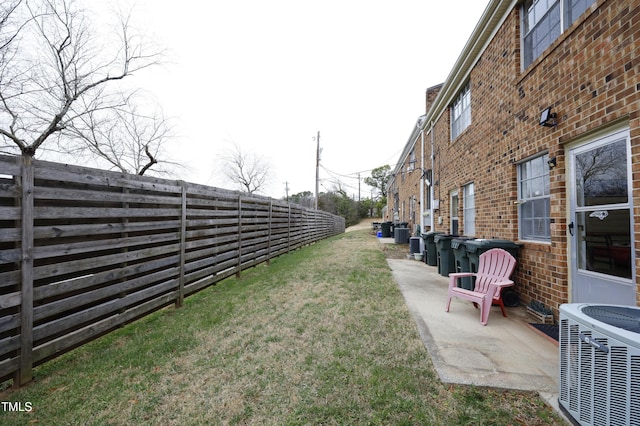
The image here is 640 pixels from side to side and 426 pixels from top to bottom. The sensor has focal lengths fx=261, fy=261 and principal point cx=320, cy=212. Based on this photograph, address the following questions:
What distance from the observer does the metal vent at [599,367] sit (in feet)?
4.29

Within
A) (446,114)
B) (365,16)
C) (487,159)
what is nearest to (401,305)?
(487,159)

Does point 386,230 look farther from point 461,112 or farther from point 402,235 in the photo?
point 461,112

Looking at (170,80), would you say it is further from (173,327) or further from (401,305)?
(401,305)

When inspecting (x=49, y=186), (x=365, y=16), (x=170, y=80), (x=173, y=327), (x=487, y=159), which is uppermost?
(x=365, y=16)

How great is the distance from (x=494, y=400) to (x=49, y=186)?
4129 mm

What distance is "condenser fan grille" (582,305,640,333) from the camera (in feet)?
4.84

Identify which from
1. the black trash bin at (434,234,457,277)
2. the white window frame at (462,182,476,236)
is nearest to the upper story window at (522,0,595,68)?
the white window frame at (462,182,476,236)

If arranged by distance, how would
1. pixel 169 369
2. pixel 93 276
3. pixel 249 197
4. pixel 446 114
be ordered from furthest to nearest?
pixel 446 114 → pixel 249 197 → pixel 93 276 → pixel 169 369

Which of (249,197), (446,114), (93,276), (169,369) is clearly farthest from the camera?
(446,114)

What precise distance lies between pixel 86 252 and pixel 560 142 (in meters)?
5.55

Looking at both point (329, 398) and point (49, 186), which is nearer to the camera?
point (329, 398)

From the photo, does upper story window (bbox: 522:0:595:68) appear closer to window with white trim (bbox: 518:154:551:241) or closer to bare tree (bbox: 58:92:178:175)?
window with white trim (bbox: 518:154:551:241)

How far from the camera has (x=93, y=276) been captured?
2711 mm

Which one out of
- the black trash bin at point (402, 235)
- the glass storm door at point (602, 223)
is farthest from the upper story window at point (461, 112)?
the black trash bin at point (402, 235)
